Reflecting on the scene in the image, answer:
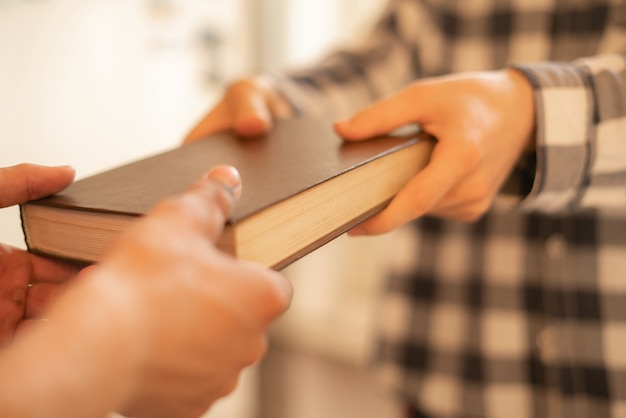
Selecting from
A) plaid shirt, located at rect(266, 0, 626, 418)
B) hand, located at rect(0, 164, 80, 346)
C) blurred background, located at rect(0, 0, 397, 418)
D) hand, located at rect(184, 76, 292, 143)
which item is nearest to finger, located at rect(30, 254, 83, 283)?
hand, located at rect(0, 164, 80, 346)

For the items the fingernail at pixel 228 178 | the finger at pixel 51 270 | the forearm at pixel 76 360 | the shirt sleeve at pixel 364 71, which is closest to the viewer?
the forearm at pixel 76 360

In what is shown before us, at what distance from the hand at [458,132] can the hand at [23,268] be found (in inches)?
11.2

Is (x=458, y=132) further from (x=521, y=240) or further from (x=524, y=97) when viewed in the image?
(x=521, y=240)

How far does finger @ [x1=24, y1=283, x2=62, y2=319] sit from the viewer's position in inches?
15.7

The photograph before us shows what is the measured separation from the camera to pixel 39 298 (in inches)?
15.8

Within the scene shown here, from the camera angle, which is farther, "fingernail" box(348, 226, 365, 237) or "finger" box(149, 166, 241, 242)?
"fingernail" box(348, 226, 365, 237)

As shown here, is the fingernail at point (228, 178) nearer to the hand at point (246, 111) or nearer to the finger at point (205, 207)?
the finger at point (205, 207)

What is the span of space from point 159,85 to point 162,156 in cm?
69

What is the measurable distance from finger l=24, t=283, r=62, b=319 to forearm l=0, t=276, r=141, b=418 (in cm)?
20

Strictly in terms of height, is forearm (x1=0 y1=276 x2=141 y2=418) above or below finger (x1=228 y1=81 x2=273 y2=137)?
below

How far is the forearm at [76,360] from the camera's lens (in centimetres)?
20

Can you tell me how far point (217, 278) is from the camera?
26 cm

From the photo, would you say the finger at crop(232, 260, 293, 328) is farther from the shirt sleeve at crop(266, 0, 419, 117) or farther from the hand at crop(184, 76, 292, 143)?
the shirt sleeve at crop(266, 0, 419, 117)

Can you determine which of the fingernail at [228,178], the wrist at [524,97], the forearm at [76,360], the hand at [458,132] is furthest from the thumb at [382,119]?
the forearm at [76,360]
